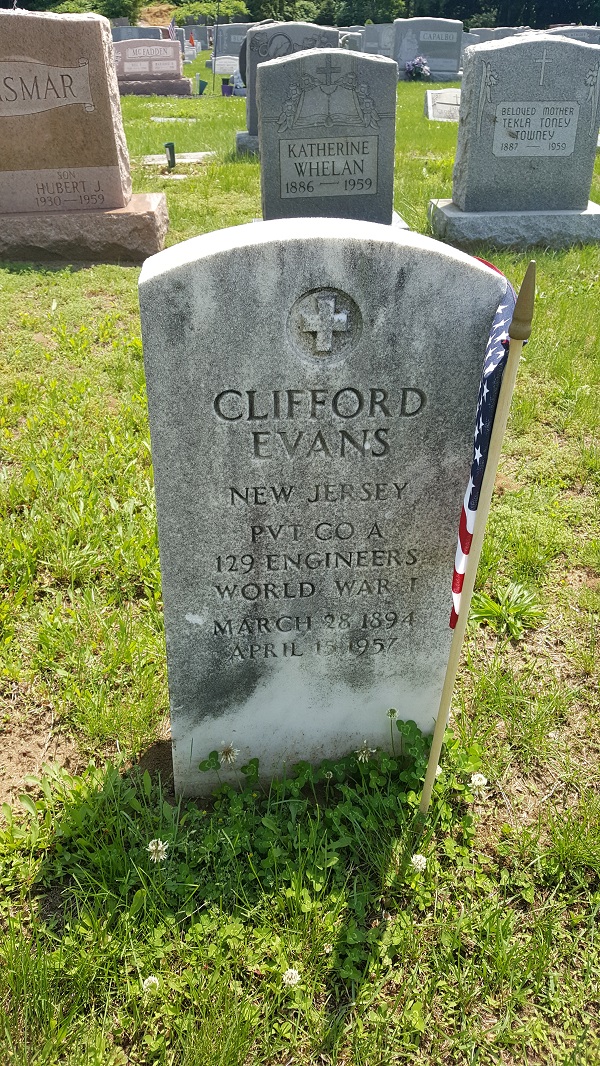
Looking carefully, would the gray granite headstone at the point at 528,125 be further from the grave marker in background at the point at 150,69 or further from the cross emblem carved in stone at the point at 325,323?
the grave marker in background at the point at 150,69

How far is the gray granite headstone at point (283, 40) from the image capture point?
9.57 metres

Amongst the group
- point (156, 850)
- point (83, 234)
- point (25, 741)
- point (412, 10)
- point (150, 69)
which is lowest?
point (25, 741)

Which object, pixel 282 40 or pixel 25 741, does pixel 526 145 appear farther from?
pixel 25 741

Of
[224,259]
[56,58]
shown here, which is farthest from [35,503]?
[56,58]

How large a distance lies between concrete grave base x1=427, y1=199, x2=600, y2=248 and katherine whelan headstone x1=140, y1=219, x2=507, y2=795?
589 cm

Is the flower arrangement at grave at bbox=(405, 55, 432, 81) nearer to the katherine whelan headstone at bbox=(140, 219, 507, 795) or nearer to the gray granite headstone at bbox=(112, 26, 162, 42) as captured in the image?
the gray granite headstone at bbox=(112, 26, 162, 42)

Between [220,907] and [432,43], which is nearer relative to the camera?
[220,907]

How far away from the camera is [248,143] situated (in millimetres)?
10984

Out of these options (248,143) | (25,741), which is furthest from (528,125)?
(25,741)

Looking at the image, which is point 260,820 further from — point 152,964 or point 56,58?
point 56,58

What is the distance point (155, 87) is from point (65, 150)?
15317mm

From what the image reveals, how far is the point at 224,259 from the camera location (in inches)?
68.8

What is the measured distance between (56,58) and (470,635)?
19.3ft

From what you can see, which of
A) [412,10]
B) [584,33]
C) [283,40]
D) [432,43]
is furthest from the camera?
[412,10]
